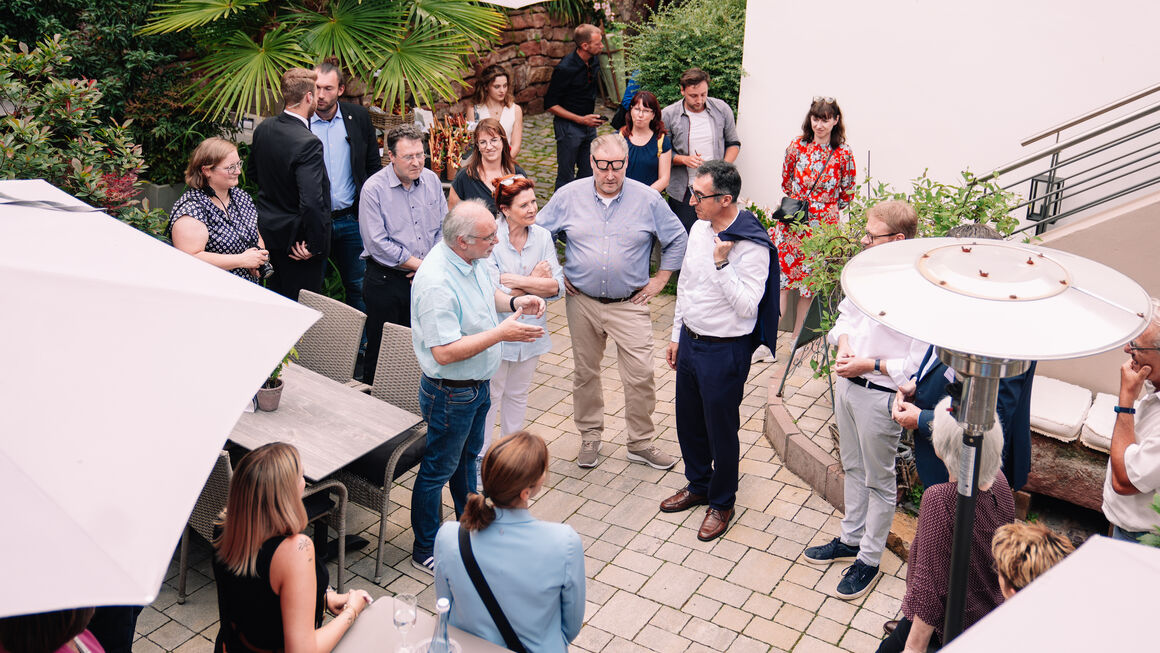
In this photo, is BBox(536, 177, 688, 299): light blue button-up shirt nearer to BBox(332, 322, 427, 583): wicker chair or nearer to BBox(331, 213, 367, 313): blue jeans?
BBox(332, 322, 427, 583): wicker chair

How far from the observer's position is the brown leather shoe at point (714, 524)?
530 cm

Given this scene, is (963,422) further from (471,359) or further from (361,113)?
(361,113)

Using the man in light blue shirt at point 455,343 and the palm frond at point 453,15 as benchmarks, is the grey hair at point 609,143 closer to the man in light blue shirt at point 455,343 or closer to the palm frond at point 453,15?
the man in light blue shirt at point 455,343

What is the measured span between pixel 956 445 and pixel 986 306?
1.25m

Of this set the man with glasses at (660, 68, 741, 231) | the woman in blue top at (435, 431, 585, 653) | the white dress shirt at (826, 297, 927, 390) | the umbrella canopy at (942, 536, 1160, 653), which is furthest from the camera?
the man with glasses at (660, 68, 741, 231)

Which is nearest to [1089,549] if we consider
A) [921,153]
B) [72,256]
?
[72,256]

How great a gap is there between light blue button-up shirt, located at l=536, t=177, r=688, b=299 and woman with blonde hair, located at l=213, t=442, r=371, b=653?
2734 millimetres

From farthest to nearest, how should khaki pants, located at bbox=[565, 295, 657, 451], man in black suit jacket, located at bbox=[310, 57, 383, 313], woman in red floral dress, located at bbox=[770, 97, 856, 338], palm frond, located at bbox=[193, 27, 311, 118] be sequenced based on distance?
palm frond, located at bbox=[193, 27, 311, 118], woman in red floral dress, located at bbox=[770, 97, 856, 338], man in black suit jacket, located at bbox=[310, 57, 383, 313], khaki pants, located at bbox=[565, 295, 657, 451]

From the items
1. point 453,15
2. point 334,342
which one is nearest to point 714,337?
point 334,342

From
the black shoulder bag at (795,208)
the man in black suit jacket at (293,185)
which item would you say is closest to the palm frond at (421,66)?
the man in black suit jacket at (293,185)

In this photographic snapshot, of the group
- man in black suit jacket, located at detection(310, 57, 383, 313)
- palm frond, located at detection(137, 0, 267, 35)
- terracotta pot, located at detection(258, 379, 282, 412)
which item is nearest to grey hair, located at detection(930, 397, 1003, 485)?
terracotta pot, located at detection(258, 379, 282, 412)

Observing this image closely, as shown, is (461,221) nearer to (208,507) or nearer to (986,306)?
(208,507)

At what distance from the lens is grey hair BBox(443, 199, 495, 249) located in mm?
4492

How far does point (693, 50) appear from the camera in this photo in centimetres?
886
